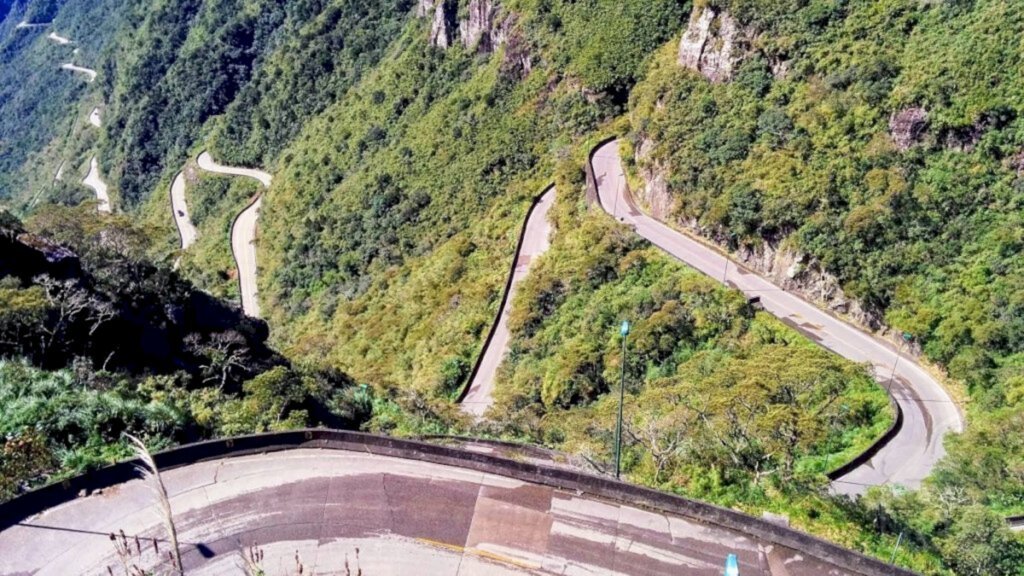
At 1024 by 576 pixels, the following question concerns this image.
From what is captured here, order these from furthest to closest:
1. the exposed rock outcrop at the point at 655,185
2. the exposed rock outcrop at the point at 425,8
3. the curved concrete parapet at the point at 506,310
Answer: the exposed rock outcrop at the point at 425,8 < the exposed rock outcrop at the point at 655,185 < the curved concrete parapet at the point at 506,310

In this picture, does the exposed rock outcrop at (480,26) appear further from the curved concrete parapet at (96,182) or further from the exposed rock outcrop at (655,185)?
the curved concrete parapet at (96,182)

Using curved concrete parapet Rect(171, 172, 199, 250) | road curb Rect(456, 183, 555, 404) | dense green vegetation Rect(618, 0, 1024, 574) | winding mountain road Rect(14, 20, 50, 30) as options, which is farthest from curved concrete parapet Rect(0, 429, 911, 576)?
winding mountain road Rect(14, 20, 50, 30)

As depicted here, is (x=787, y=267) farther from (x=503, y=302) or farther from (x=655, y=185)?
(x=503, y=302)

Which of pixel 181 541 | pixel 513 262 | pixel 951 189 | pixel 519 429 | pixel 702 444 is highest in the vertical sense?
pixel 951 189

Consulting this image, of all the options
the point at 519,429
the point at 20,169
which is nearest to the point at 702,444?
the point at 519,429

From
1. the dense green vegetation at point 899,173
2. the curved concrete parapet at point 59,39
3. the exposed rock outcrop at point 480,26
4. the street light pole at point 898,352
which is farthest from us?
the curved concrete parapet at point 59,39

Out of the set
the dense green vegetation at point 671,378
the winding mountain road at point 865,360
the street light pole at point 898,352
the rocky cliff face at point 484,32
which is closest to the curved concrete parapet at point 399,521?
the dense green vegetation at point 671,378

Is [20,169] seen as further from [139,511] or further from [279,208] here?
[139,511]

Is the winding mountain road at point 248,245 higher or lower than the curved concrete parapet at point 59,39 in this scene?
lower

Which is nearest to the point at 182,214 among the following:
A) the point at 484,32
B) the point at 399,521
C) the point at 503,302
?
the point at 484,32
